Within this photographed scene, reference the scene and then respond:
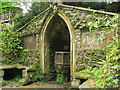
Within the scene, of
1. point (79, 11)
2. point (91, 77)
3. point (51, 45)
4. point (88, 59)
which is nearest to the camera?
point (91, 77)

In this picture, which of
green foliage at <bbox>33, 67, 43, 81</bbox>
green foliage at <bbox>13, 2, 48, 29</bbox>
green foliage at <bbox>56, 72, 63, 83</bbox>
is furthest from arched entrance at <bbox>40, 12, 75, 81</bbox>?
green foliage at <bbox>13, 2, 48, 29</bbox>

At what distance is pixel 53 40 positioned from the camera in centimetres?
634

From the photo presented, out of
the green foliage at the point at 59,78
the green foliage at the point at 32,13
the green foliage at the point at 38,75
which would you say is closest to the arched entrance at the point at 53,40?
the green foliage at the point at 38,75

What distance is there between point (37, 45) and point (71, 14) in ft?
7.36

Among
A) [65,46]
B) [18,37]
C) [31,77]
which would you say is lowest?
[31,77]

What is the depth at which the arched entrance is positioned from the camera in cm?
473

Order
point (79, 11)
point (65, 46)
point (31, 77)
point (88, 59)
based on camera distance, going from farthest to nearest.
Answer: point (65, 46) < point (31, 77) < point (79, 11) < point (88, 59)

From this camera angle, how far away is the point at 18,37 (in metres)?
6.31

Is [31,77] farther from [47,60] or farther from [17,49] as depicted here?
[17,49]

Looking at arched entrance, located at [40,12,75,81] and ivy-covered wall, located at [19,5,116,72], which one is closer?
ivy-covered wall, located at [19,5,116,72]

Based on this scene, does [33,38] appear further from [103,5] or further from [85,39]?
[103,5]

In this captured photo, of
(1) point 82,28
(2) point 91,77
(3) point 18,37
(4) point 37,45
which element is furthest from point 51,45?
(2) point 91,77

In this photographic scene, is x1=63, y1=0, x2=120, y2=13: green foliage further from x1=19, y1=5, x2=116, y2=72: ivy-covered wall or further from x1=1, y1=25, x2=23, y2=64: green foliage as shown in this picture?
x1=1, y1=25, x2=23, y2=64: green foliage

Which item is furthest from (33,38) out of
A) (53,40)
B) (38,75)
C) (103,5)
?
(103,5)
